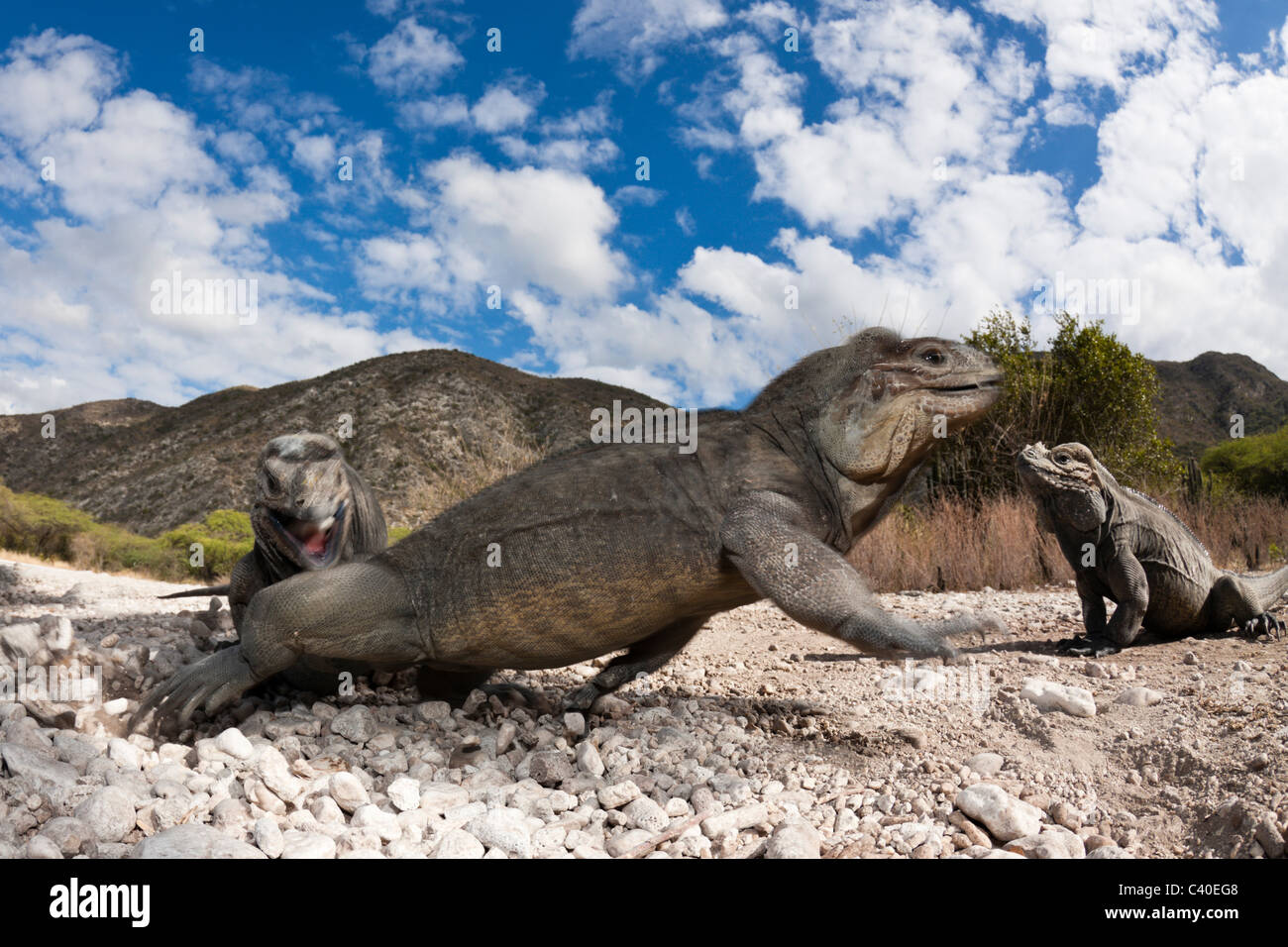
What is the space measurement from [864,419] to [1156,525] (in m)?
4.16

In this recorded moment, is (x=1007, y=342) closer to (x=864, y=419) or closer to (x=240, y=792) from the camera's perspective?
(x=864, y=419)

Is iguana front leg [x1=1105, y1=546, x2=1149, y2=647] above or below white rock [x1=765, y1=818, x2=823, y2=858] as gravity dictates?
above

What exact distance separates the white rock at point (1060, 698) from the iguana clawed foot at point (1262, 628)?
10.8 ft

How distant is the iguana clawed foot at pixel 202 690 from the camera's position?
14.6 feet

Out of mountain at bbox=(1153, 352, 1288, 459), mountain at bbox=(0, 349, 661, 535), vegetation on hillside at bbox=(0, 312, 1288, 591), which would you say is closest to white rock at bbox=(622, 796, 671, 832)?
vegetation on hillside at bbox=(0, 312, 1288, 591)

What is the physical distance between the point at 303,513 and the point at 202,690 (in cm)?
104

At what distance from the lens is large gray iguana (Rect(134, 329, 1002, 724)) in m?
4.07

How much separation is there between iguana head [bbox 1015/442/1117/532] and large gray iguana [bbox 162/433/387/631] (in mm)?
5026

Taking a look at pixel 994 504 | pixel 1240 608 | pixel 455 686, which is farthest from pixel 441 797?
pixel 994 504

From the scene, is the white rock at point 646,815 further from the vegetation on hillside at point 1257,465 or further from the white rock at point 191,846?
the vegetation on hillside at point 1257,465

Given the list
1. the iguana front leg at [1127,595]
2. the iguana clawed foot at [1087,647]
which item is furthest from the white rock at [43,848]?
the iguana front leg at [1127,595]

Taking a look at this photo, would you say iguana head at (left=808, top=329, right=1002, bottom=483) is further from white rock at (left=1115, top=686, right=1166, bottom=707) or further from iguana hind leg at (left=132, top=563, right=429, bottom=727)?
iguana hind leg at (left=132, top=563, right=429, bottom=727)

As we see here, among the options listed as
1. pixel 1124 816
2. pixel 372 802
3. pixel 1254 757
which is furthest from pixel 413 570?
pixel 1254 757

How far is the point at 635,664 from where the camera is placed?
5031 millimetres
